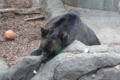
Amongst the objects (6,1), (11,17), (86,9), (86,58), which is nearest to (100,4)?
(86,9)

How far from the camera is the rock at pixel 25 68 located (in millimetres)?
5402

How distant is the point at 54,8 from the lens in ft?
35.4

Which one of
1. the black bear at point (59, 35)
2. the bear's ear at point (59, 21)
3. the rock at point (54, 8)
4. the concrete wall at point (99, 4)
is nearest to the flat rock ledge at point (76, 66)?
the black bear at point (59, 35)

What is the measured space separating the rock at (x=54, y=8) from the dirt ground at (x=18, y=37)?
510mm

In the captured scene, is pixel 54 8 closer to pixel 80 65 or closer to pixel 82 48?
pixel 82 48

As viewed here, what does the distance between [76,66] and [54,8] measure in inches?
238

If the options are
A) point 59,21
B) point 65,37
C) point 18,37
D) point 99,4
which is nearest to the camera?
Answer: point 65,37

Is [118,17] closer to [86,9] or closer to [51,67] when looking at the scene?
[86,9]

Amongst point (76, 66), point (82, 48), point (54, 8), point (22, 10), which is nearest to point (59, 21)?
point (82, 48)

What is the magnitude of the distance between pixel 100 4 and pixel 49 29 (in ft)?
20.1

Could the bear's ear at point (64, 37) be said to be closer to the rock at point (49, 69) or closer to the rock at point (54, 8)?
the rock at point (49, 69)

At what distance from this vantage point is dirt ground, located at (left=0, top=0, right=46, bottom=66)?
764cm

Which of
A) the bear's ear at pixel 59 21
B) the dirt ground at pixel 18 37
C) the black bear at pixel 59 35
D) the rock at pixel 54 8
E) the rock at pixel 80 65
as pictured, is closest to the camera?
the rock at pixel 80 65

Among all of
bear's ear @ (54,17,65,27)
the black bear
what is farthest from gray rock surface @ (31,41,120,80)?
bear's ear @ (54,17,65,27)
